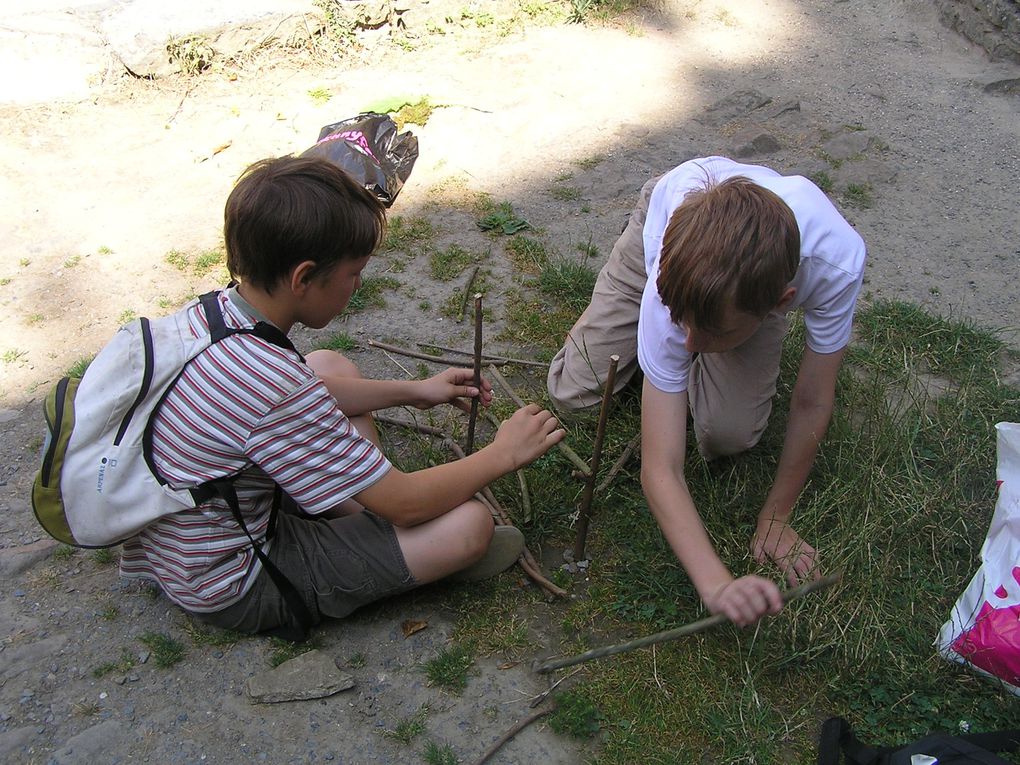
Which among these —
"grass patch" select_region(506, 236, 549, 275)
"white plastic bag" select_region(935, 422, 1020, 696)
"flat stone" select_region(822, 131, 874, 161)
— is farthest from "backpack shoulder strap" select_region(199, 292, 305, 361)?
"flat stone" select_region(822, 131, 874, 161)

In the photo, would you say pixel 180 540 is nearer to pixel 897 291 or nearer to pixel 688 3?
pixel 897 291

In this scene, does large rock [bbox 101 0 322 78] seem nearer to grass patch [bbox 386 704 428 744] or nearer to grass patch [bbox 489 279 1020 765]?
grass patch [bbox 489 279 1020 765]

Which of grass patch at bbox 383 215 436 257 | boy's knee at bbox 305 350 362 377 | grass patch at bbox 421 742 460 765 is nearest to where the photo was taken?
grass patch at bbox 421 742 460 765

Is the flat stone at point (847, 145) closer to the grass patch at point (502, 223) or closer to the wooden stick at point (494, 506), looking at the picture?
the grass patch at point (502, 223)

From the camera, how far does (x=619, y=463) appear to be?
2.71 metres

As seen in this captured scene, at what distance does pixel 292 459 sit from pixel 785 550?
4.48 ft

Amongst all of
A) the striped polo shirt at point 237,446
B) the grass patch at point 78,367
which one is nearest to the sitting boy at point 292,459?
the striped polo shirt at point 237,446

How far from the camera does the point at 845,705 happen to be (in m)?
2.12

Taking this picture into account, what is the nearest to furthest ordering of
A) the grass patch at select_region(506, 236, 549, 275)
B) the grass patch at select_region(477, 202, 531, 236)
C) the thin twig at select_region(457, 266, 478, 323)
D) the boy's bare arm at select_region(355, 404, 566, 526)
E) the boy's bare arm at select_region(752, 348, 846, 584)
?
the boy's bare arm at select_region(355, 404, 566, 526) < the boy's bare arm at select_region(752, 348, 846, 584) < the thin twig at select_region(457, 266, 478, 323) < the grass patch at select_region(506, 236, 549, 275) < the grass patch at select_region(477, 202, 531, 236)

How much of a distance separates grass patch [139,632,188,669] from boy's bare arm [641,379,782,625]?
1222 mm

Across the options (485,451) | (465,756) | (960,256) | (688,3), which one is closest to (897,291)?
(960,256)

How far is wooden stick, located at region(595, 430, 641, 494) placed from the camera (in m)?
2.67

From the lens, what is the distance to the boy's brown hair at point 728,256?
1885mm

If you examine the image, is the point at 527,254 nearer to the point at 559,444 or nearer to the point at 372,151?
the point at 372,151
